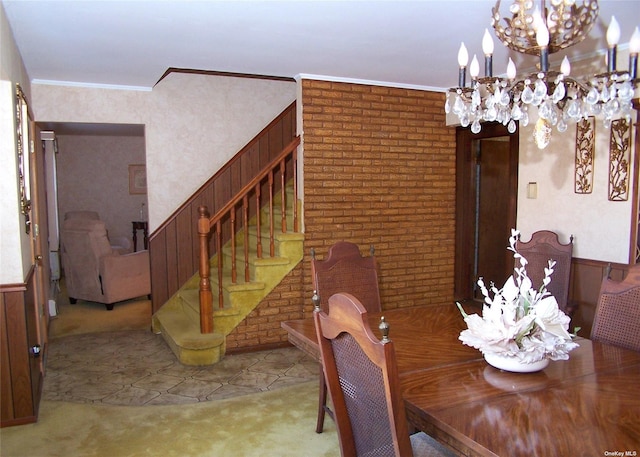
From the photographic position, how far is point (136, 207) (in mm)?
8953

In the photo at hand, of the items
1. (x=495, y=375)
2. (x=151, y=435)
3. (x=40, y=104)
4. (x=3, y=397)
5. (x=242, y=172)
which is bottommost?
(x=151, y=435)

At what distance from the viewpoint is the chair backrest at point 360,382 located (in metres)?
1.39

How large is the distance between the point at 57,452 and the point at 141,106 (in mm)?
3214

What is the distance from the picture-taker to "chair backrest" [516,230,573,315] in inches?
133

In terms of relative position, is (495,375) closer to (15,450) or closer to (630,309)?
(630,309)

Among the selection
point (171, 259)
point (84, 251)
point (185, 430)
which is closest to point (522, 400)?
point (185, 430)

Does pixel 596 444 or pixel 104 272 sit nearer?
pixel 596 444

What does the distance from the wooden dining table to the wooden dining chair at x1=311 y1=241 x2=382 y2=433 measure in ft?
2.12

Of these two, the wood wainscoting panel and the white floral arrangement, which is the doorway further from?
the white floral arrangement

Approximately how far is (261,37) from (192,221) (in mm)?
2383

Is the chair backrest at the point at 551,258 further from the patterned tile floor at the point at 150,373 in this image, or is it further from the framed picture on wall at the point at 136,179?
the framed picture on wall at the point at 136,179

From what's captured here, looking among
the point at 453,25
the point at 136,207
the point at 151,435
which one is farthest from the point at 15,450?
the point at 136,207

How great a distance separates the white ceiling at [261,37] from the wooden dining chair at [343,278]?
132 centimetres

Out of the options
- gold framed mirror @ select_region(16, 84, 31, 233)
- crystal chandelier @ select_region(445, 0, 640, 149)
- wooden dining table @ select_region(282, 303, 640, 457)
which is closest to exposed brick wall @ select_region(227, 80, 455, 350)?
gold framed mirror @ select_region(16, 84, 31, 233)
